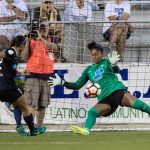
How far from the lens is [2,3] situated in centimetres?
1316

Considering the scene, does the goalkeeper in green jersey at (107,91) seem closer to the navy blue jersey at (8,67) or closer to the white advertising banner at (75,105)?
the navy blue jersey at (8,67)

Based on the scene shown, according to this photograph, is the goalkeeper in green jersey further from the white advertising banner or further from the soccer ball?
the white advertising banner

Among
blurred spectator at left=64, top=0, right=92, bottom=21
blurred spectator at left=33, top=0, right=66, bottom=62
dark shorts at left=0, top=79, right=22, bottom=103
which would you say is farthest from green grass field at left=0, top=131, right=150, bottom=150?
blurred spectator at left=64, top=0, right=92, bottom=21

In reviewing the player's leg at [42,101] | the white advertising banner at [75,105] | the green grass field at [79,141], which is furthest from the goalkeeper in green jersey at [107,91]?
the white advertising banner at [75,105]

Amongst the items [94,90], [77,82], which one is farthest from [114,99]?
[77,82]

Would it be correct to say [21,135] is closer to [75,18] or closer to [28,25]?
[28,25]

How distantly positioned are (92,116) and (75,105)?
106 inches

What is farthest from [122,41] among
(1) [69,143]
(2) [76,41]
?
(1) [69,143]

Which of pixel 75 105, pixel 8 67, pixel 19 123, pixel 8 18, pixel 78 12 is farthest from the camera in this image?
pixel 78 12

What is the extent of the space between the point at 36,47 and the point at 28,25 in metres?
1.27

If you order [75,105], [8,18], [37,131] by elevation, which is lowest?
[37,131]

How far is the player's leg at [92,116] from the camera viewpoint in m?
9.29

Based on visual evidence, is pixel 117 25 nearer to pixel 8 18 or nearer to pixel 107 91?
pixel 8 18

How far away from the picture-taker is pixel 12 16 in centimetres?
1291
